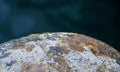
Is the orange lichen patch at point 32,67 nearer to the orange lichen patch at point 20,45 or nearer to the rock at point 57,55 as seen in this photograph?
the rock at point 57,55

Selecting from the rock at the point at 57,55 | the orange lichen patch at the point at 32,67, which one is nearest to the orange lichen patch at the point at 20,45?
the rock at the point at 57,55

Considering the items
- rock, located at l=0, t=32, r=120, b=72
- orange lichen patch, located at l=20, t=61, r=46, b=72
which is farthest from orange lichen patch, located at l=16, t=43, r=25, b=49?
orange lichen patch, located at l=20, t=61, r=46, b=72

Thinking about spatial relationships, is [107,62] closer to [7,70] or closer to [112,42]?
[7,70]

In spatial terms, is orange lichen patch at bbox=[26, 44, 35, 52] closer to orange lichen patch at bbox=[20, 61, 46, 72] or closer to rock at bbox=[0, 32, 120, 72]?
rock at bbox=[0, 32, 120, 72]

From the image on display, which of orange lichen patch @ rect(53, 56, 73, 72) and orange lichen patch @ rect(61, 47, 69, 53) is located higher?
orange lichen patch @ rect(61, 47, 69, 53)

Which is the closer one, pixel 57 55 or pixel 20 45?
pixel 57 55

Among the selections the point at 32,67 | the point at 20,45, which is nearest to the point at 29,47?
the point at 20,45

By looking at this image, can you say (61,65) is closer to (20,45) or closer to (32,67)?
(32,67)

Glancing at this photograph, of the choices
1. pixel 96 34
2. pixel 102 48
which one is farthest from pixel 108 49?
pixel 96 34
